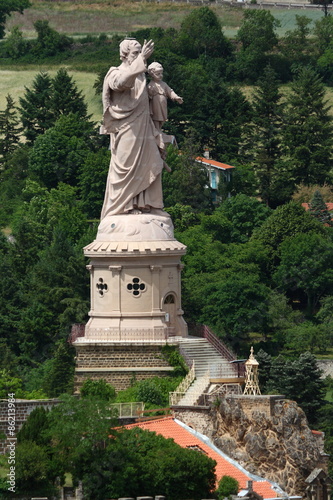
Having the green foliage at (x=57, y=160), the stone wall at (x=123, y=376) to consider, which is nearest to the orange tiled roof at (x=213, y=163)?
the green foliage at (x=57, y=160)

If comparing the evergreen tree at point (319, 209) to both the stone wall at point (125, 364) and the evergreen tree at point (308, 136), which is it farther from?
the stone wall at point (125, 364)

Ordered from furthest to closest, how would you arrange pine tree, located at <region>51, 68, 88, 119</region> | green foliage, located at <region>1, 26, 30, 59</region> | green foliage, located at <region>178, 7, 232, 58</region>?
green foliage, located at <region>1, 26, 30, 59</region> → green foliage, located at <region>178, 7, 232, 58</region> → pine tree, located at <region>51, 68, 88, 119</region>

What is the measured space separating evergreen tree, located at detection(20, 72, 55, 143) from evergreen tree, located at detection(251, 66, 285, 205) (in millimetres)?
10957

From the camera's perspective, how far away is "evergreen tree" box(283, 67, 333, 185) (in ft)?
401

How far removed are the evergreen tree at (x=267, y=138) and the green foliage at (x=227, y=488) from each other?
5217 centimetres

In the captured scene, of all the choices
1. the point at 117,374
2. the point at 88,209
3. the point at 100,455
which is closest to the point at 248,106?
the point at 88,209

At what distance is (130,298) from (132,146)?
5.23 metres

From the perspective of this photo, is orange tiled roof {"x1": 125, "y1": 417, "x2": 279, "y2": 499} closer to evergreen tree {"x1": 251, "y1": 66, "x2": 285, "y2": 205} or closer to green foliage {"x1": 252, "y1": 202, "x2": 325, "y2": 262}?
green foliage {"x1": 252, "y1": 202, "x2": 325, "y2": 262}

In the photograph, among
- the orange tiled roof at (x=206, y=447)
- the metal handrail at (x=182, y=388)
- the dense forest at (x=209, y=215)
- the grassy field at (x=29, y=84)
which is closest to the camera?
the orange tiled roof at (x=206, y=447)

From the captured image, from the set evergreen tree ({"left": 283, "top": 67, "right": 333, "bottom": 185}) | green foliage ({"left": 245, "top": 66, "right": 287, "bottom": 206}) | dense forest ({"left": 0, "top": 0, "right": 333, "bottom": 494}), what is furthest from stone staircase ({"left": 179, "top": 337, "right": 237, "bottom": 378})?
evergreen tree ({"left": 283, "top": 67, "right": 333, "bottom": 185})

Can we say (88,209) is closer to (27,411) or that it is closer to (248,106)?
(248,106)

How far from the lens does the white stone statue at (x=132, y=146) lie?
7994 centimetres

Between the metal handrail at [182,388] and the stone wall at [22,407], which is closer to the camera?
the stone wall at [22,407]

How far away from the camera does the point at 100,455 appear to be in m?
67.7
